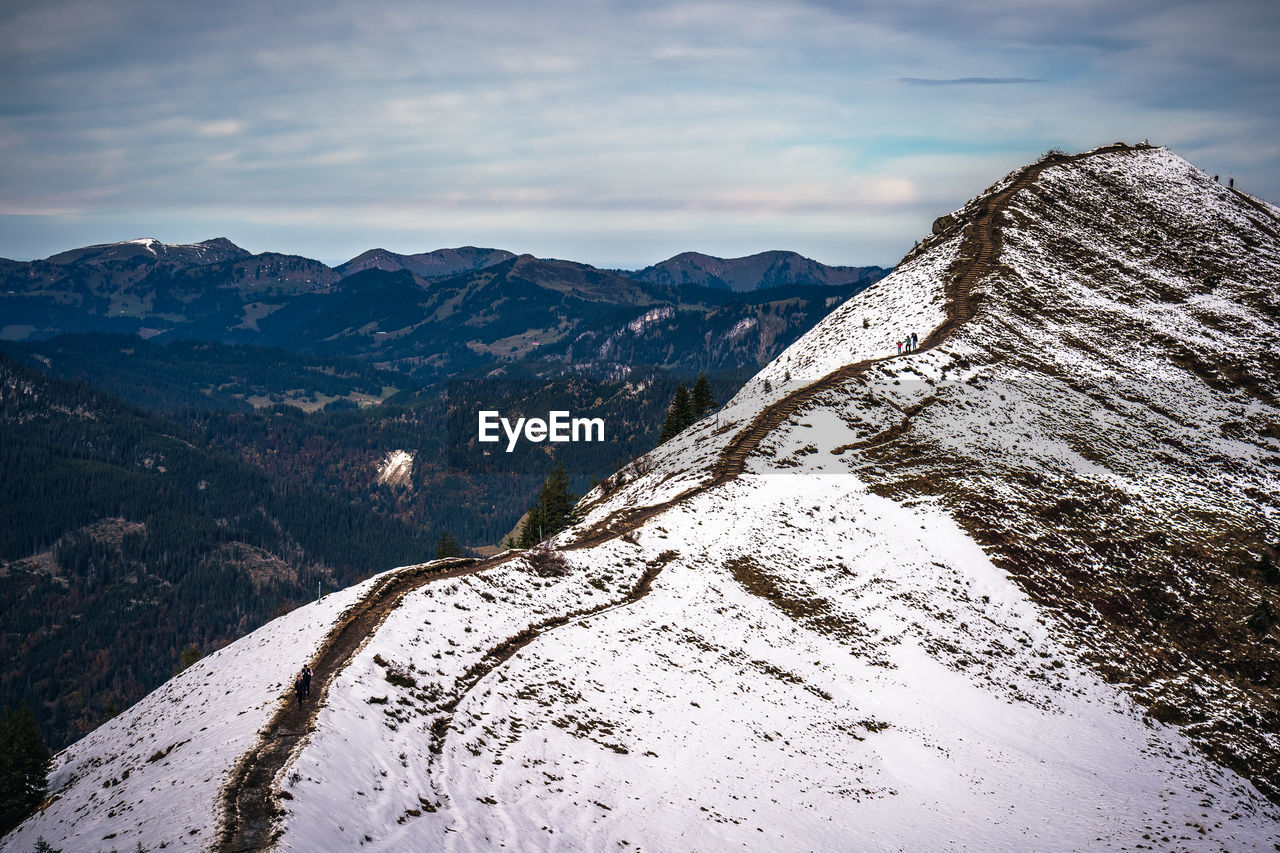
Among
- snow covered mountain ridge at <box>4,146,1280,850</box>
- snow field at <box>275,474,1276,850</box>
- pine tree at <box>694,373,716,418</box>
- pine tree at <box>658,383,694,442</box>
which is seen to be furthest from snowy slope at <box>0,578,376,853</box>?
pine tree at <box>694,373,716,418</box>

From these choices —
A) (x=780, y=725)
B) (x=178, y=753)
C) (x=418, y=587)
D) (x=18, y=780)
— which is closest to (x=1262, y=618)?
(x=780, y=725)

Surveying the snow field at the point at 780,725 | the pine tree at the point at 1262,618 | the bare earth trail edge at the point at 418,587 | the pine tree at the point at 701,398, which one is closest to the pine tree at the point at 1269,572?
the pine tree at the point at 1262,618

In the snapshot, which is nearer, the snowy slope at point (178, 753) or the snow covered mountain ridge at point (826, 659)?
the snowy slope at point (178, 753)

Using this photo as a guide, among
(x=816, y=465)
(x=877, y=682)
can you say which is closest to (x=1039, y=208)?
(x=816, y=465)

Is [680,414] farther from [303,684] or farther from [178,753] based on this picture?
[178,753]

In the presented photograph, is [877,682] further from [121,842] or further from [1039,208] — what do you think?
[1039,208]

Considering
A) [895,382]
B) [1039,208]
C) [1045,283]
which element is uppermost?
[1039,208]

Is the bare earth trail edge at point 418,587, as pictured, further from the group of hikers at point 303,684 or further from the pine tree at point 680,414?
the pine tree at point 680,414

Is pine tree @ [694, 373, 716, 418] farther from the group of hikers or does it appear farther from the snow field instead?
the group of hikers

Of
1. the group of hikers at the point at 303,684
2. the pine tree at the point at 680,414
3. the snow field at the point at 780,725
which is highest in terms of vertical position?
the pine tree at the point at 680,414
